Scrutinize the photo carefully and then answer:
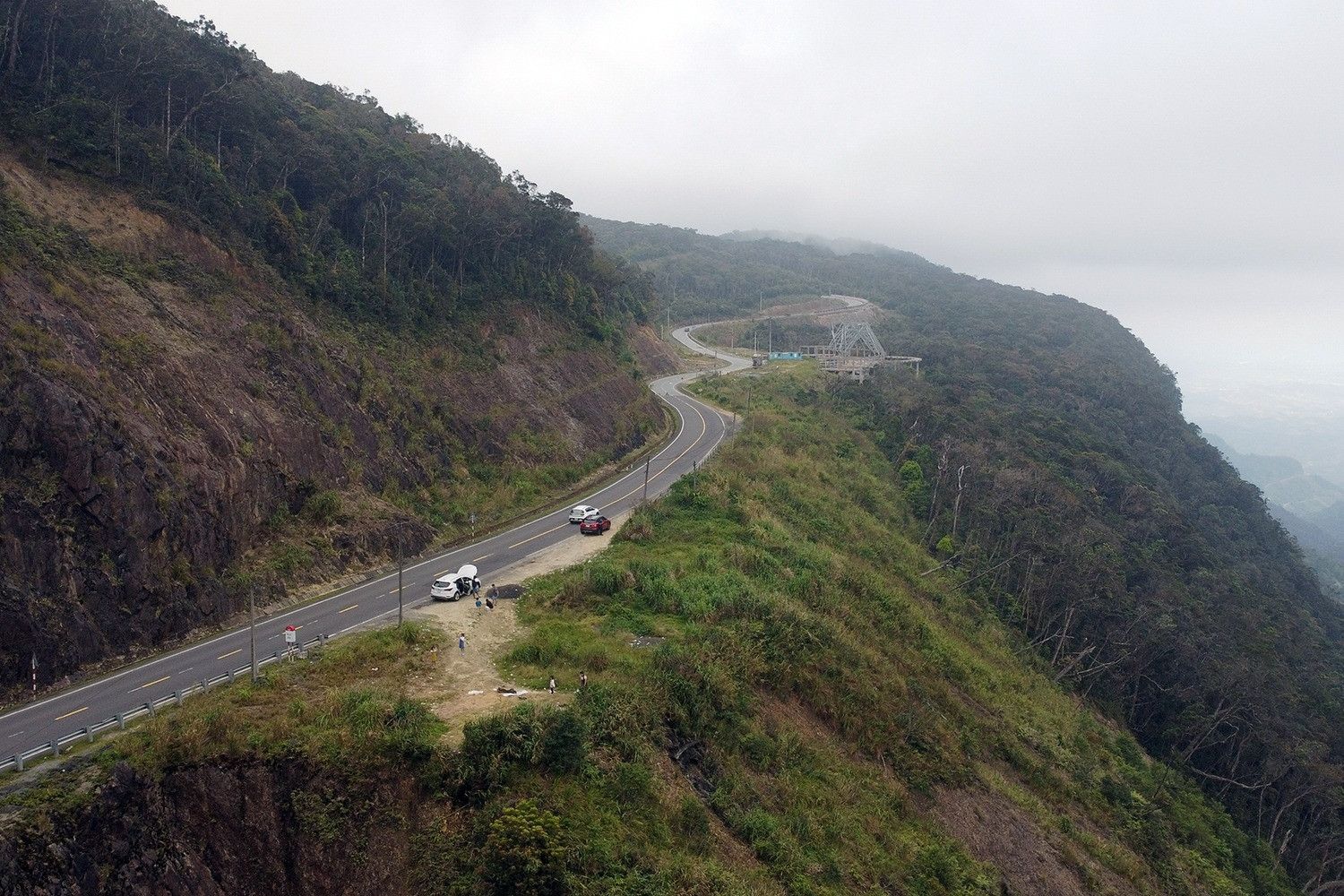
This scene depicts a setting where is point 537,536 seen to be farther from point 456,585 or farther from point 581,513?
point 456,585

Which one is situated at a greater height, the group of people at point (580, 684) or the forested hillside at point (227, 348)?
the forested hillside at point (227, 348)

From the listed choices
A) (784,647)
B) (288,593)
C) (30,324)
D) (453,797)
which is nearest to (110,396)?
(30,324)

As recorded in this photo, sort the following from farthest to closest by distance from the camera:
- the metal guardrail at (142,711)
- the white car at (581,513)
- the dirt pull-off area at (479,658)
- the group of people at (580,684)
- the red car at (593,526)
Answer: the white car at (581,513) < the red car at (593,526) < the group of people at (580,684) < the dirt pull-off area at (479,658) < the metal guardrail at (142,711)

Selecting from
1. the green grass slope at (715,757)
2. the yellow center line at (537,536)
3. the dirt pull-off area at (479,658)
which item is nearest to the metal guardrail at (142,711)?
the green grass slope at (715,757)

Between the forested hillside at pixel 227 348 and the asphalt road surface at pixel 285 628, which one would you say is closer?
the asphalt road surface at pixel 285 628

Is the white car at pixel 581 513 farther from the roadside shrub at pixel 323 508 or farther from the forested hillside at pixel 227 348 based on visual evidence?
the roadside shrub at pixel 323 508

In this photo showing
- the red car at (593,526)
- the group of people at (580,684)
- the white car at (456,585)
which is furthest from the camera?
the red car at (593,526)

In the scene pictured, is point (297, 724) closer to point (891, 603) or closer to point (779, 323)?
point (891, 603)
